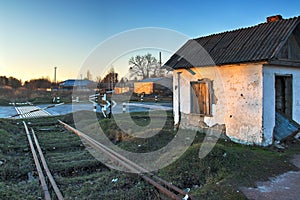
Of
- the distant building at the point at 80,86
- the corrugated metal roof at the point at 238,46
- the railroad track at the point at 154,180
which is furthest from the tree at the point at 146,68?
the railroad track at the point at 154,180

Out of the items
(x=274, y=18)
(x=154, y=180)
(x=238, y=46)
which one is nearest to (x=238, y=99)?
(x=238, y=46)

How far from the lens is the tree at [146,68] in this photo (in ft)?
130

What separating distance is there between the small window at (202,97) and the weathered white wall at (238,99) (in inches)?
7.8

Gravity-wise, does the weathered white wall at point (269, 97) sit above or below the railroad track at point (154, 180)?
above

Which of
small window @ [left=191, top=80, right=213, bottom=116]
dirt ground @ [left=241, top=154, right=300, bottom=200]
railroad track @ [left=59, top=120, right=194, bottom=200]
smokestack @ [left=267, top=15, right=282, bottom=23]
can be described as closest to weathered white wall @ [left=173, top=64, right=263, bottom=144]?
small window @ [left=191, top=80, right=213, bottom=116]

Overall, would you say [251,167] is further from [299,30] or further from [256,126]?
[299,30]

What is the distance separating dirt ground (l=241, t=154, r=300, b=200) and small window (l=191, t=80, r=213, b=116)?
4.38 m

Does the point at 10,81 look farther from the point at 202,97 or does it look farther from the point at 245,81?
the point at 245,81

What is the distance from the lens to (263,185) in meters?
4.50

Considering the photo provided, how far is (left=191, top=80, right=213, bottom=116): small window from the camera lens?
908 cm

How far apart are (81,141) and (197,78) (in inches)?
203

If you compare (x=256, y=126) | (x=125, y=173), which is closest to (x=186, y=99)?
(x=256, y=126)

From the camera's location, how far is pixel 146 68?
1730 inches

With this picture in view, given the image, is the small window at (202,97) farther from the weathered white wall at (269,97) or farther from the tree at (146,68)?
the tree at (146,68)
